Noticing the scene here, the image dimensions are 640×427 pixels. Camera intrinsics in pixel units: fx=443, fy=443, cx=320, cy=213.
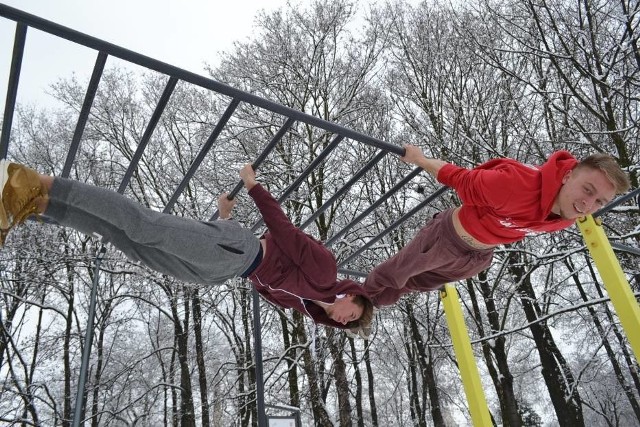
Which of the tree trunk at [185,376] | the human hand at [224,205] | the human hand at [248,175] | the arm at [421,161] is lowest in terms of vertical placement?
the arm at [421,161]

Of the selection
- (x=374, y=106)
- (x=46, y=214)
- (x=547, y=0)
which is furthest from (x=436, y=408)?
(x=46, y=214)

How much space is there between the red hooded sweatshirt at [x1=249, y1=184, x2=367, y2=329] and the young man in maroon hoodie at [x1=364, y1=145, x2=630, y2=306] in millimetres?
385

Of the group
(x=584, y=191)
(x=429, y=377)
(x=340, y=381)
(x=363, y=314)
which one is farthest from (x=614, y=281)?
(x=429, y=377)

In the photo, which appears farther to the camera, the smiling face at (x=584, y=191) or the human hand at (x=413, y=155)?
the human hand at (x=413, y=155)

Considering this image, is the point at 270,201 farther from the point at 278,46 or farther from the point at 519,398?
the point at 519,398

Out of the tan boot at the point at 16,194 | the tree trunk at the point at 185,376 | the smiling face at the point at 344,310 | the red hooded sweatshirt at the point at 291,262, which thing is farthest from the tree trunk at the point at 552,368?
the tan boot at the point at 16,194

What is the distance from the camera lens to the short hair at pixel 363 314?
8.10ft

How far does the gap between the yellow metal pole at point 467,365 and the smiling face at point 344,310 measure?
1.93 ft

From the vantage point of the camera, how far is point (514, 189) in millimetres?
1795

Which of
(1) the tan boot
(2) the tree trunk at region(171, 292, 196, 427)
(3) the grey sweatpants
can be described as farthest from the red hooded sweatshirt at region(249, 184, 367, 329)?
(2) the tree trunk at region(171, 292, 196, 427)

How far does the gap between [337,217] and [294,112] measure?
7884 mm

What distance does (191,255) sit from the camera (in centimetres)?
188

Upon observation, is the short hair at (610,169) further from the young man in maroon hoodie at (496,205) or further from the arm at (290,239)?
the arm at (290,239)

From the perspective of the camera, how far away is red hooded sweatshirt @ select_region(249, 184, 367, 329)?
7.02ft
